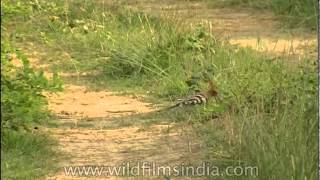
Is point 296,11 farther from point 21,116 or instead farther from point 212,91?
point 21,116

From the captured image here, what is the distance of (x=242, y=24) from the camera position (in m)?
9.98

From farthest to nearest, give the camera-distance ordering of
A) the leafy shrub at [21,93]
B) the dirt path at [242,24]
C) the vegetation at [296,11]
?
1. the vegetation at [296,11]
2. the dirt path at [242,24]
3. the leafy shrub at [21,93]

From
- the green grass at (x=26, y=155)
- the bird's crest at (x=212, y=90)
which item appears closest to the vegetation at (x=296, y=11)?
the bird's crest at (x=212, y=90)

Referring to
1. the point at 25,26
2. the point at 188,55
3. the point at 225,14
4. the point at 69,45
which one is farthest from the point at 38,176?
the point at 225,14

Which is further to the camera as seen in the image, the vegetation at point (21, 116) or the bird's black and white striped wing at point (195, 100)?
the bird's black and white striped wing at point (195, 100)

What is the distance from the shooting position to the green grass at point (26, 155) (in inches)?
175

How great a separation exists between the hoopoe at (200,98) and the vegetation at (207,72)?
7cm

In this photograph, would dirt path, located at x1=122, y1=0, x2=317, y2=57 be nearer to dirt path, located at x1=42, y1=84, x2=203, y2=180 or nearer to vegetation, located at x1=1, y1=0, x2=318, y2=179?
vegetation, located at x1=1, y1=0, x2=318, y2=179

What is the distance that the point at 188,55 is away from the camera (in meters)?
7.29

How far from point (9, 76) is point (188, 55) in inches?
111

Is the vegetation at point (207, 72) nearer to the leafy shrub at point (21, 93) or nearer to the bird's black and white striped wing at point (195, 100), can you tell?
the bird's black and white striped wing at point (195, 100)

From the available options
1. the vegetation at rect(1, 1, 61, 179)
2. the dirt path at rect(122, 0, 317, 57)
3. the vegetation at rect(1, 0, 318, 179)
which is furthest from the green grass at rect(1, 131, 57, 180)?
the dirt path at rect(122, 0, 317, 57)

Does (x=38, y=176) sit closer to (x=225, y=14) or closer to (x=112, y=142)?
(x=112, y=142)

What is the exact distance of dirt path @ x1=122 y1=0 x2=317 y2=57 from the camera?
325 inches
